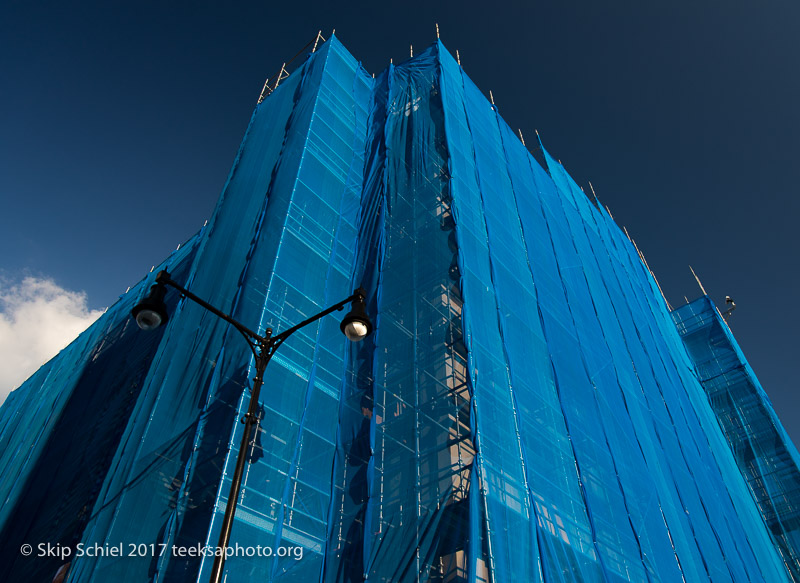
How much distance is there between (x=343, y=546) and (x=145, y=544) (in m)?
2.39

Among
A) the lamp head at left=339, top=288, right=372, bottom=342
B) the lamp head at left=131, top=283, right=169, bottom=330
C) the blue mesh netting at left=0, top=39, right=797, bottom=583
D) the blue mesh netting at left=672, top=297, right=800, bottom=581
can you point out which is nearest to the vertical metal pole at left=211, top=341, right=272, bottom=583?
the lamp head at left=339, top=288, right=372, bottom=342

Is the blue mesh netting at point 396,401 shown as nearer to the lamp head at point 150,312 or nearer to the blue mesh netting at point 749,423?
the lamp head at point 150,312

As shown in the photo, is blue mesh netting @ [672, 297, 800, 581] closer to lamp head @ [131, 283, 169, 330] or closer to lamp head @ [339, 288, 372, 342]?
lamp head @ [339, 288, 372, 342]

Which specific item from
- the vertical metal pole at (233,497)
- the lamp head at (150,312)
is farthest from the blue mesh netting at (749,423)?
the lamp head at (150,312)

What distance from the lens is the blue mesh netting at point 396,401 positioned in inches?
297

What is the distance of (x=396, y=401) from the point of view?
886 centimetres

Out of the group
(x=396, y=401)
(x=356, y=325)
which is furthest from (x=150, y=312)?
(x=396, y=401)

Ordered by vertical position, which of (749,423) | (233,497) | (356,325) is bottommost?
(233,497)

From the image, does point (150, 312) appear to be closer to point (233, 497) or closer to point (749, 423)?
point (233, 497)

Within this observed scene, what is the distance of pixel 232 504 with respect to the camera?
4422 millimetres

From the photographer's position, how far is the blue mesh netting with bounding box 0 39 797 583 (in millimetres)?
7547

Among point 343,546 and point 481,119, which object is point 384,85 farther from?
point 343,546

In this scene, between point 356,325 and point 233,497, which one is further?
point 356,325

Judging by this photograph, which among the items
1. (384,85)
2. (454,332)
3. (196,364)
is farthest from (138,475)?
(384,85)
